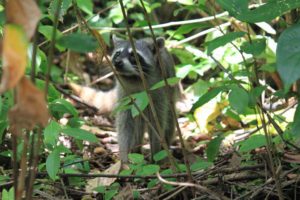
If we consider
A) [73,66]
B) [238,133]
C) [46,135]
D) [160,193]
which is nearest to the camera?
[46,135]

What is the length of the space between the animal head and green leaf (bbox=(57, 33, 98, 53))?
3.92 meters

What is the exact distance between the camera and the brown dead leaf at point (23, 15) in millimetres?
1145

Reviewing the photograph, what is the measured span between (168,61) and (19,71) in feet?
15.4

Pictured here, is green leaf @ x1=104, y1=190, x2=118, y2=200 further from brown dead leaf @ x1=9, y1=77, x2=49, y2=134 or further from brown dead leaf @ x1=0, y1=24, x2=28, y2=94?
brown dead leaf @ x1=0, y1=24, x2=28, y2=94

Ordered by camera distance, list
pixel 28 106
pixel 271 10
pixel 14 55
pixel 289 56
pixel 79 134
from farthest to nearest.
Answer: pixel 79 134 < pixel 271 10 < pixel 289 56 < pixel 28 106 < pixel 14 55

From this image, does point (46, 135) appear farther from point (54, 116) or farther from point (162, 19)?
point (162, 19)

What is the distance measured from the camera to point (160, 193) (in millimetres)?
3062

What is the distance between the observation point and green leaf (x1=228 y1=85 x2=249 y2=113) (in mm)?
2674

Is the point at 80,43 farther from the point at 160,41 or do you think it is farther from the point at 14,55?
the point at 160,41

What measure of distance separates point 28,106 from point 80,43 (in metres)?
0.23

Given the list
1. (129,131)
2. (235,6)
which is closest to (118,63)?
(129,131)

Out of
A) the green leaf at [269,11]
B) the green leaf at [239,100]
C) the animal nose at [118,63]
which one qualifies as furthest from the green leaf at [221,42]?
the animal nose at [118,63]

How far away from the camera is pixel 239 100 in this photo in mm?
2693

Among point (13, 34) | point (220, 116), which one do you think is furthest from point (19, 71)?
point (220, 116)
